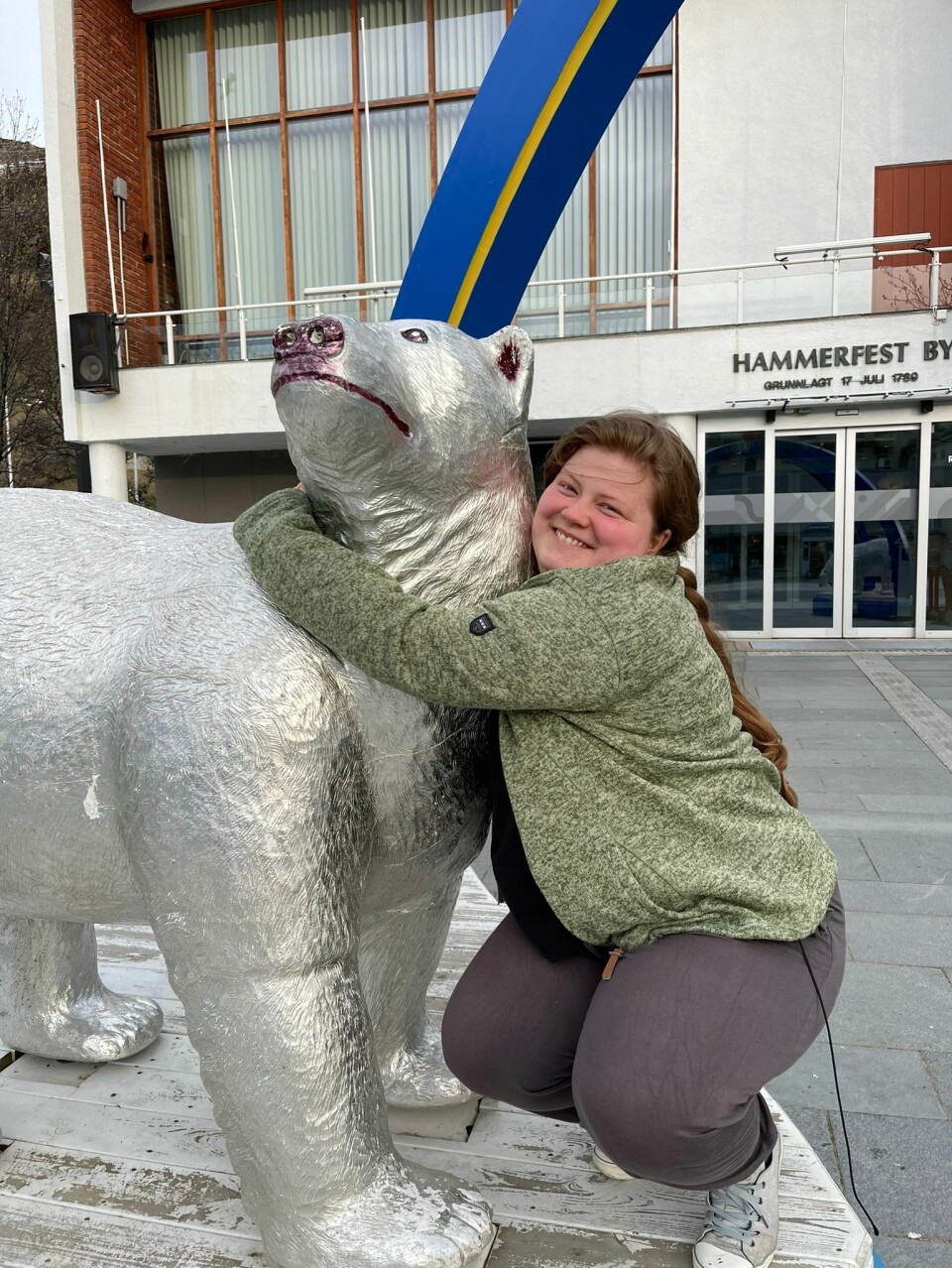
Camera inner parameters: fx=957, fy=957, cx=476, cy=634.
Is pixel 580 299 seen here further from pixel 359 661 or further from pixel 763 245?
pixel 359 661

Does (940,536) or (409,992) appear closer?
(409,992)

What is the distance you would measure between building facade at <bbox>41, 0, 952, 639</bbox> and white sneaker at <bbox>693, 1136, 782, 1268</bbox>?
7.43 metres

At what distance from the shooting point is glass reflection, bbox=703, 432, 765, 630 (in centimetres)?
910

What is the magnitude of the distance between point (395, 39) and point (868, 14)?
4854mm

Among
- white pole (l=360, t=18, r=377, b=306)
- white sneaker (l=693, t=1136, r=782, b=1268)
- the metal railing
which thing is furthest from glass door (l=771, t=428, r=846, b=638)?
white sneaker (l=693, t=1136, r=782, b=1268)

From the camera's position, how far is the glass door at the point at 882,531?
881 cm

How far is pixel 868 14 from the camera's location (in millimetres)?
8969

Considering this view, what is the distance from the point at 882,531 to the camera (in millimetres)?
9008

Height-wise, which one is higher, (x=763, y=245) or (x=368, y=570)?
(x=763, y=245)

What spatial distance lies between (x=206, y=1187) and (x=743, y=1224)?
0.85 meters

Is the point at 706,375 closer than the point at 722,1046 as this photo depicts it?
No

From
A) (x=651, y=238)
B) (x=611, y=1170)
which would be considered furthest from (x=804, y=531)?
(x=611, y=1170)

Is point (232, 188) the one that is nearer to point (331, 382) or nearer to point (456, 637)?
point (331, 382)

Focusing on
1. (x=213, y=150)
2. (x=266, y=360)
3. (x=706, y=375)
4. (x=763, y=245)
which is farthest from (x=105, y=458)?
(x=763, y=245)
